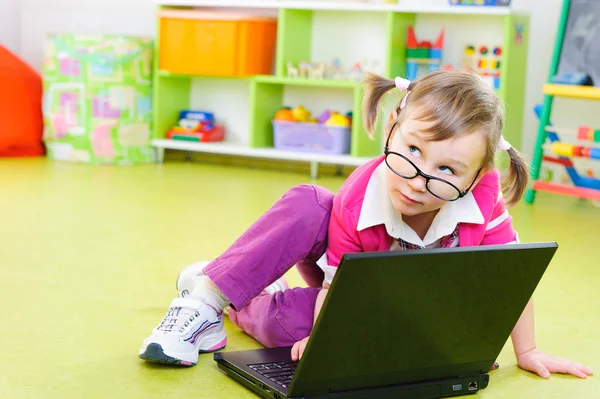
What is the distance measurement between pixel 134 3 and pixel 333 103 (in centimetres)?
103

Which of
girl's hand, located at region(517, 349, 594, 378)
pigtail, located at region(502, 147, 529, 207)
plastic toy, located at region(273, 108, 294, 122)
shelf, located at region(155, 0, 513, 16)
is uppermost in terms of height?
shelf, located at region(155, 0, 513, 16)

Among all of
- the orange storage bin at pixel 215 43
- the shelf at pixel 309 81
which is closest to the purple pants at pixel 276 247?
the shelf at pixel 309 81

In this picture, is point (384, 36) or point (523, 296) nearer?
point (523, 296)

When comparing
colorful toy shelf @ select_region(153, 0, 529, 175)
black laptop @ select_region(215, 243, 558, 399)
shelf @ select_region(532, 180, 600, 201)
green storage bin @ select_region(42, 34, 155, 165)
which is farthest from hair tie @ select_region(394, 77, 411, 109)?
green storage bin @ select_region(42, 34, 155, 165)

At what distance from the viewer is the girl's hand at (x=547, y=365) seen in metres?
1.27

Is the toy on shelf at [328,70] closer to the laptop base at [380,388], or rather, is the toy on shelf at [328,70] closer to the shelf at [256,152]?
the shelf at [256,152]

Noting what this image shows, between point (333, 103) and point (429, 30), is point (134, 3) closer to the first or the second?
point (333, 103)

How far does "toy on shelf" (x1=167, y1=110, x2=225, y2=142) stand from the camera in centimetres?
373

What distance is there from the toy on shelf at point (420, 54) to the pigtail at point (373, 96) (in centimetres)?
216

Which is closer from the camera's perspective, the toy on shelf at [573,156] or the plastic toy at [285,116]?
the toy on shelf at [573,156]

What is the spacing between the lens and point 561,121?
333 cm

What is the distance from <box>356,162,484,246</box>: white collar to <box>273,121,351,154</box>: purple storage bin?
2247mm

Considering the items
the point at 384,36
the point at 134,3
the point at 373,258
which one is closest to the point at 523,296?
the point at 373,258

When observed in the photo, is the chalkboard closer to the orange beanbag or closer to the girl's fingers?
the girl's fingers
